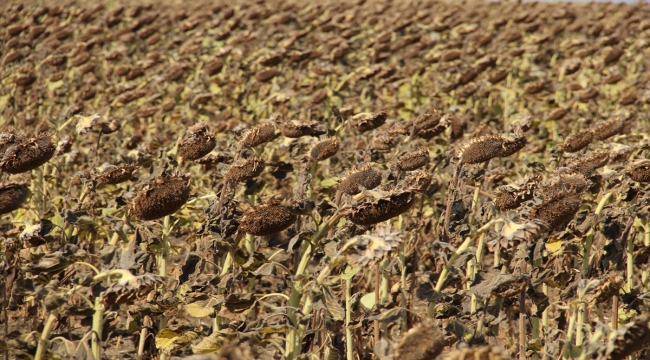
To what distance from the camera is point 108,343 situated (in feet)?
14.9

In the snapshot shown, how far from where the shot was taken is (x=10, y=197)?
2.89m

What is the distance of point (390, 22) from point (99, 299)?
13.3m

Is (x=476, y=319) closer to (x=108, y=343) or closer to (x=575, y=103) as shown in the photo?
(x=108, y=343)

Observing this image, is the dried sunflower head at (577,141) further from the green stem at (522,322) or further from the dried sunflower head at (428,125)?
the green stem at (522,322)

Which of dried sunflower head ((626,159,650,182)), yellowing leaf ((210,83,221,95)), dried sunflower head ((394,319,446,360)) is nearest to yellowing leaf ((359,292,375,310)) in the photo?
dried sunflower head ((394,319,446,360))

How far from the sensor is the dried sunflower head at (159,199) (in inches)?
109

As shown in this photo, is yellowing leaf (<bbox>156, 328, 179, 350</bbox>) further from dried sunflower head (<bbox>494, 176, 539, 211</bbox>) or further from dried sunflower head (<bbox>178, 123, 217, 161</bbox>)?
dried sunflower head (<bbox>494, 176, 539, 211</bbox>)

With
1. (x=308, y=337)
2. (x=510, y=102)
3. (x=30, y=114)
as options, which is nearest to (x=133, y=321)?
(x=308, y=337)

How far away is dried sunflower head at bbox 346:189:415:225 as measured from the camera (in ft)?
8.13

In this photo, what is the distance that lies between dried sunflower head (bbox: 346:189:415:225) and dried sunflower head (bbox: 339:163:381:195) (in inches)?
23.3

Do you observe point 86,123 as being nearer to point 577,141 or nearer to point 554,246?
point 554,246

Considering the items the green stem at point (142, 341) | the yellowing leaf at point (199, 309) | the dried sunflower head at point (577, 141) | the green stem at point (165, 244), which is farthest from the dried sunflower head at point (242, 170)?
the dried sunflower head at point (577, 141)

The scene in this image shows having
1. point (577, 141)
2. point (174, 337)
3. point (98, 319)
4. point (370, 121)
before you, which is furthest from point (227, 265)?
point (577, 141)

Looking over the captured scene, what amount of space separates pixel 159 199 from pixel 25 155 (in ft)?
2.72
